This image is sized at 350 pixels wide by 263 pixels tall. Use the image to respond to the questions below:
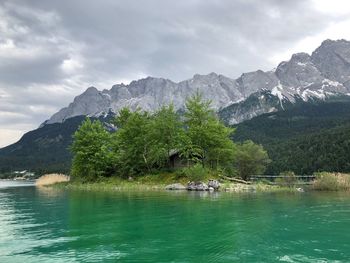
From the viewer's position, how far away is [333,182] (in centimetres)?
4903

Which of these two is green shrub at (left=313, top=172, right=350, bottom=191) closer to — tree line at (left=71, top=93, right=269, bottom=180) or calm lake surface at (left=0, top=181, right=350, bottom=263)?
tree line at (left=71, top=93, right=269, bottom=180)

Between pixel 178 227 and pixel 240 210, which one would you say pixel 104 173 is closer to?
pixel 240 210

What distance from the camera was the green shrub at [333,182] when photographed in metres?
48.7

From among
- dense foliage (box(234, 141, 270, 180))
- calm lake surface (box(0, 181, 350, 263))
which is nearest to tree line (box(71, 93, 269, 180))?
dense foliage (box(234, 141, 270, 180))

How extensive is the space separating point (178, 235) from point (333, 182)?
37.3 m

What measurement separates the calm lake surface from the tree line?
32587 mm

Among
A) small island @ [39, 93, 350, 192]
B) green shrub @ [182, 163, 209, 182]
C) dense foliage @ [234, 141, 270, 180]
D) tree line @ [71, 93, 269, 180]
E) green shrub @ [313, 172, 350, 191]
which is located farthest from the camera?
dense foliage @ [234, 141, 270, 180]

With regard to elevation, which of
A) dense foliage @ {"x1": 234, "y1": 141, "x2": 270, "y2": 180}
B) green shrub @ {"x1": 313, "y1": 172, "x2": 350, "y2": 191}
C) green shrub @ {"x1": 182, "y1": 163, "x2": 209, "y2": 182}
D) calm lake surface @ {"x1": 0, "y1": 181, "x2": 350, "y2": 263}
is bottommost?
calm lake surface @ {"x1": 0, "y1": 181, "x2": 350, "y2": 263}

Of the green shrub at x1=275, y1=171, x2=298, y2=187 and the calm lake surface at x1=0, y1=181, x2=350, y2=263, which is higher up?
the green shrub at x1=275, y1=171, x2=298, y2=187

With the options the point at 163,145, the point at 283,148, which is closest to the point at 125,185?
the point at 163,145

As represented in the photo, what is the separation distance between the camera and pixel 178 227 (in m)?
19.8

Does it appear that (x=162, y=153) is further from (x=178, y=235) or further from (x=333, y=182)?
(x=178, y=235)

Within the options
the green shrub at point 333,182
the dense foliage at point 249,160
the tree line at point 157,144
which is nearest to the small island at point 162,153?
the tree line at point 157,144

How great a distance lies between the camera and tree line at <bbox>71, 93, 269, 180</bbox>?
196 feet
